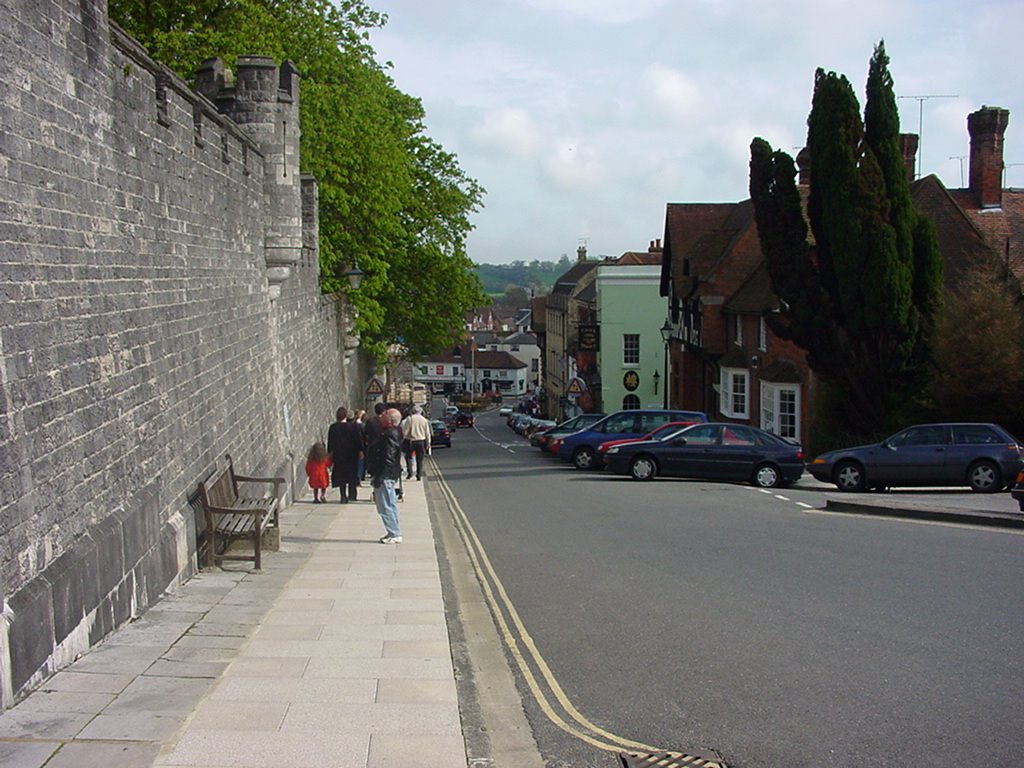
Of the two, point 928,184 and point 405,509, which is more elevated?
point 928,184

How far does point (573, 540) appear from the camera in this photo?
50.4ft

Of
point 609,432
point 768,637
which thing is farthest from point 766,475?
point 768,637

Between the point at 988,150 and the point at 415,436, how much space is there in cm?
2662

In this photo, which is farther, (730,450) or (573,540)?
(730,450)

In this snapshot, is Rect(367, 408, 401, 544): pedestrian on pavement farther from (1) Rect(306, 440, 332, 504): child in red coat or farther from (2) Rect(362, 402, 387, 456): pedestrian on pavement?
(1) Rect(306, 440, 332, 504): child in red coat

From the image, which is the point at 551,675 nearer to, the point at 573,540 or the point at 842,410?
the point at 573,540

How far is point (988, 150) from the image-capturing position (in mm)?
40531

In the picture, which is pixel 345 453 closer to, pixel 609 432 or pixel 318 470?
pixel 318 470

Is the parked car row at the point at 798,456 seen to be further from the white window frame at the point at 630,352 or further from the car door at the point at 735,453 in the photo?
the white window frame at the point at 630,352

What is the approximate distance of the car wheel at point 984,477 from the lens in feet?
72.7

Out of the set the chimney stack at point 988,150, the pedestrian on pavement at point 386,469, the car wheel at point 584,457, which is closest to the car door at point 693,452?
the car wheel at point 584,457

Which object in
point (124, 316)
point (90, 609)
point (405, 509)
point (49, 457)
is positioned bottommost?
point (405, 509)

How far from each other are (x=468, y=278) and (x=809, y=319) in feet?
60.2

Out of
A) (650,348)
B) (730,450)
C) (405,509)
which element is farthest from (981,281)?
(650,348)
